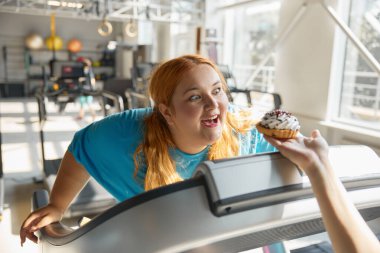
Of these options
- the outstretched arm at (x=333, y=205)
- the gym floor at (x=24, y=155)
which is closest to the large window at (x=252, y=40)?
the gym floor at (x=24, y=155)

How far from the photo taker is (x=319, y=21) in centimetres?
529

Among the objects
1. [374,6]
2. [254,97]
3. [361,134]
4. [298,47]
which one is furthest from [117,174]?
[254,97]

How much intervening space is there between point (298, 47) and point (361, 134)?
6.12 feet

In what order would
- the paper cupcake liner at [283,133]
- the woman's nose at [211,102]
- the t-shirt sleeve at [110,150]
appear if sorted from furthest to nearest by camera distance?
1. the t-shirt sleeve at [110,150]
2. the woman's nose at [211,102]
3. the paper cupcake liner at [283,133]

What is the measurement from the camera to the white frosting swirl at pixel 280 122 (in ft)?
2.37

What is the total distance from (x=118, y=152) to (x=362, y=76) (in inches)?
182

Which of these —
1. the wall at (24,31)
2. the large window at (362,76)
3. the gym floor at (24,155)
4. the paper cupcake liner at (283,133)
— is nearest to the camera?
the paper cupcake liner at (283,133)

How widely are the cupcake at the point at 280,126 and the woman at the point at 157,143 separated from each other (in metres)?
0.41

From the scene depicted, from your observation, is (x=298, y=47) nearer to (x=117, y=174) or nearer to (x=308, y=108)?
(x=308, y=108)

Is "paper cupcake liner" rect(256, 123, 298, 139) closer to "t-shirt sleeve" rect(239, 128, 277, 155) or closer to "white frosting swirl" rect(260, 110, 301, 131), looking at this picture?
"white frosting swirl" rect(260, 110, 301, 131)

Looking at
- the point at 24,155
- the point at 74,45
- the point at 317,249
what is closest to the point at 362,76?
the point at 317,249

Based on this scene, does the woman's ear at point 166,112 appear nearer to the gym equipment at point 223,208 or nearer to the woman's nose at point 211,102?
the woman's nose at point 211,102

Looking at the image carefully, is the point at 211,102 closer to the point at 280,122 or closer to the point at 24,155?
the point at 280,122

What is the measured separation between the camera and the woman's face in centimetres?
113
